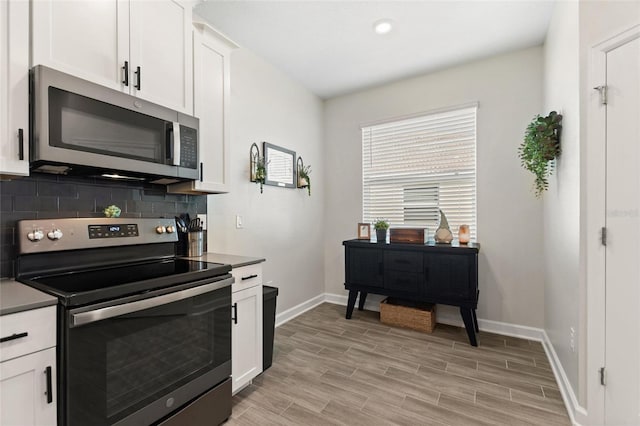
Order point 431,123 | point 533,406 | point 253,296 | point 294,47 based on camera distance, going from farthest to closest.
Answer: point 431,123 → point 294,47 → point 253,296 → point 533,406

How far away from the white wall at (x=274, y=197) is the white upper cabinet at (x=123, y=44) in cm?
86

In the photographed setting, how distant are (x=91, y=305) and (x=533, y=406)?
8.19 feet

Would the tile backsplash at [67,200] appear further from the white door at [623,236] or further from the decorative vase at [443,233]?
the white door at [623,236]

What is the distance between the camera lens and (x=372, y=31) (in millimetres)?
2602

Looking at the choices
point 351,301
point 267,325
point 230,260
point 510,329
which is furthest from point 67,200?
point 510,329

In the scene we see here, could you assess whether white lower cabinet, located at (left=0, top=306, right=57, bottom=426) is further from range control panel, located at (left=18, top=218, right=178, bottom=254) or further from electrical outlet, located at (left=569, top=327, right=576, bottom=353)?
electrical outlet, located at (left=569, top=327, right=576, bottom=353)

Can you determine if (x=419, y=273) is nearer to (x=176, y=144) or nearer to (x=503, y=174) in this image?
(x=503, y=174)

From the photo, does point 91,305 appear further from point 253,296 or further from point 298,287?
point 298,287

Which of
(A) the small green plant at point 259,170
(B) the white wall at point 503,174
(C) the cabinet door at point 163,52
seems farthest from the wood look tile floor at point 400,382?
(C) the cabinet door at point 163,52

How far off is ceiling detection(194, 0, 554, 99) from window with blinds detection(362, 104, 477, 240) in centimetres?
60

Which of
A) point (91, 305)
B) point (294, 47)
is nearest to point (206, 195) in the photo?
point (91, 305)

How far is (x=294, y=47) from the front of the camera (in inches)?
113

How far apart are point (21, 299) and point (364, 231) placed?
2928 millimetres

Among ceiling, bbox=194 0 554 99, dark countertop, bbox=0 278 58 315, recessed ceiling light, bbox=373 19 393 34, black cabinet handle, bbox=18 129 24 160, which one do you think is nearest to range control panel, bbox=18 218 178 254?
dark countertop, bbox=0 278 58 315
